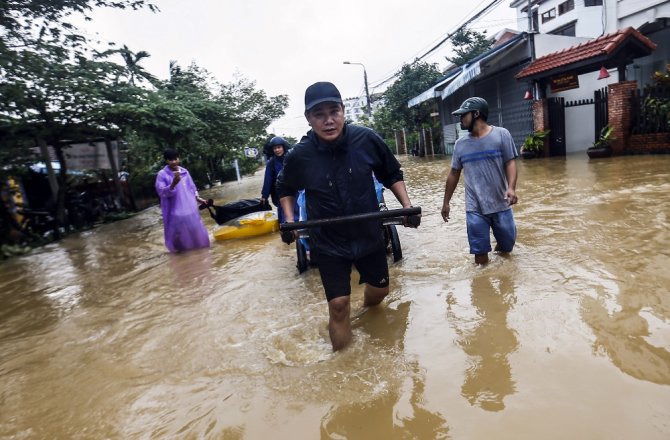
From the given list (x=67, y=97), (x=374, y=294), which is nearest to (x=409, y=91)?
(x=67, y=97)

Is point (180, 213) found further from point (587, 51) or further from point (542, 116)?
point (542, 116)

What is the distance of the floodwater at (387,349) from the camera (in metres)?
2.23

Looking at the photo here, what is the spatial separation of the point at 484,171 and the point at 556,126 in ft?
40.2

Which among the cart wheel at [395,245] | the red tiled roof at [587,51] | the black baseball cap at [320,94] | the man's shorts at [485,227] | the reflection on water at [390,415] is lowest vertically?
the reflection on water at [390,415]

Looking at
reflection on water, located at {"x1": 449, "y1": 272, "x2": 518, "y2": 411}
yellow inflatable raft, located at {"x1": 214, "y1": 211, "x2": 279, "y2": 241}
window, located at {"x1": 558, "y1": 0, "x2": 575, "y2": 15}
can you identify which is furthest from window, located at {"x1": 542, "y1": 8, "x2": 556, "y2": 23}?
reflection on water, located at {"x1": 449, "y1": 272, "x2": 518, "y2": 411}

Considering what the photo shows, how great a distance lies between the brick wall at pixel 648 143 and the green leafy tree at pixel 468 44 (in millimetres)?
19715

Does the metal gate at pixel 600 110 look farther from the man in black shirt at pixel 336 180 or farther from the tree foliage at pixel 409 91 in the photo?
the tree foliage at pixel 409 91

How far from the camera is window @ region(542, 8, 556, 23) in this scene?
30.8 metres

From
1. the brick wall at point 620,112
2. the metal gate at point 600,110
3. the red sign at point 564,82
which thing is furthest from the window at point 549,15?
the brick wall at point 620,112

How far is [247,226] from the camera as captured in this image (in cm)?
757

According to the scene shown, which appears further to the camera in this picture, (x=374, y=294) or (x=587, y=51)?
(x=587, y=51)

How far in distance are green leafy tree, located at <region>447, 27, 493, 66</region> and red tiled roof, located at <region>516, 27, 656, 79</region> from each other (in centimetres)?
1672

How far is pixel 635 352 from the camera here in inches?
98.6

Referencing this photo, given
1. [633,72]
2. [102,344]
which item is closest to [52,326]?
[102,344]
